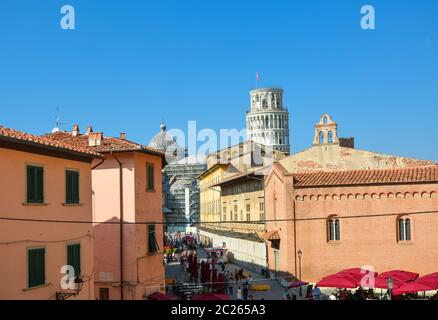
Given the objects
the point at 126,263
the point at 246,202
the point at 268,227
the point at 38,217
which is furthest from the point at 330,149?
the point at 38,217

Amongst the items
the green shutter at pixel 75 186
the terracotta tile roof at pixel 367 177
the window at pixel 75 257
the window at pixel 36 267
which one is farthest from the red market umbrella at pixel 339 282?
the window at pixel 36 267

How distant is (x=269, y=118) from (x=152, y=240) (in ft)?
417

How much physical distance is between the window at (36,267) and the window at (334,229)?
2125cm

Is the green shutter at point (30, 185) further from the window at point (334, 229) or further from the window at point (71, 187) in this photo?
→ the window at point (334, 229)

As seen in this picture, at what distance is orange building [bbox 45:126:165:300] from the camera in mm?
28219

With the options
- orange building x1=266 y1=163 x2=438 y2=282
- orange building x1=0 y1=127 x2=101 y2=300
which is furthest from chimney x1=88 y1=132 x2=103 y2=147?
orange building x1=266 y1=163 x2=438 y2=282

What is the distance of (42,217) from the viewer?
19969 millimetres

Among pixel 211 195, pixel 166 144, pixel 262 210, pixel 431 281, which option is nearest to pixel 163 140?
pixel 166 144

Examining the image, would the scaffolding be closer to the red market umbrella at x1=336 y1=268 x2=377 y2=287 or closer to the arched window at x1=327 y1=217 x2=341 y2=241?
the arched window at x1=327 y1=217 x2=341 y2=241

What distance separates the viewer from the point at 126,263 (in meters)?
28.3

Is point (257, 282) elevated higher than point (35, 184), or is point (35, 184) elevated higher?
point (35, 184)

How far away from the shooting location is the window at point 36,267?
19.2 metres

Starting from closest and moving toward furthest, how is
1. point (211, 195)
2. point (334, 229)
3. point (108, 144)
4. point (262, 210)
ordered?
point (108, 144) → point (334, 229) → point (262, 210) → point (211, 195)

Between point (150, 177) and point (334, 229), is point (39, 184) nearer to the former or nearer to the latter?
point (150, 177)
